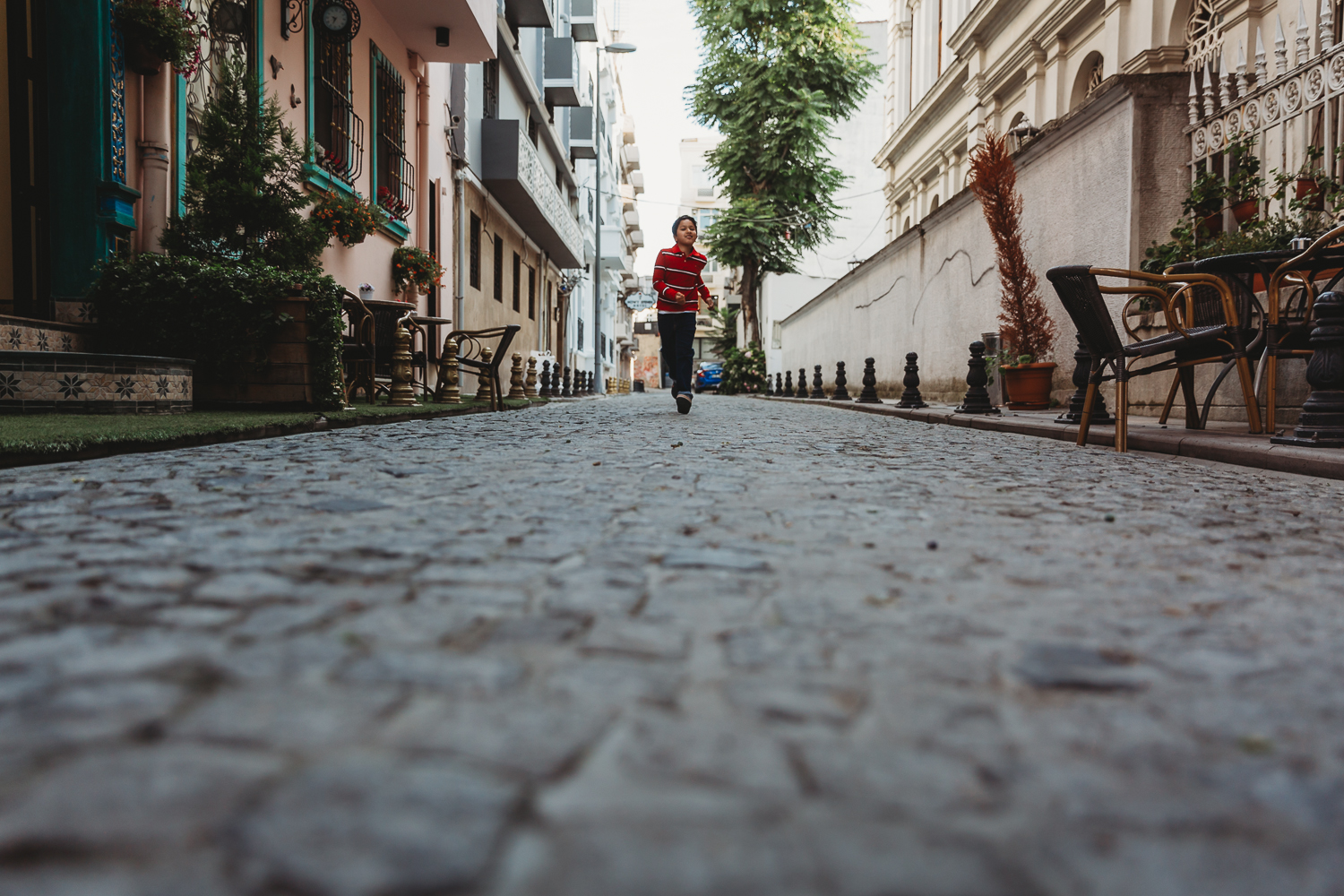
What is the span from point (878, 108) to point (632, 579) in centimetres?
3789

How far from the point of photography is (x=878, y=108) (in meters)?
35.8

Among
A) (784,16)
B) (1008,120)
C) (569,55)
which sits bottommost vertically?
(1008,120)

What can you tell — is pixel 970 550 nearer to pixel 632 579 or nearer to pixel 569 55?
pixel 632 579

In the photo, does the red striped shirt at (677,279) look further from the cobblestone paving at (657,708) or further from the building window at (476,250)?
the building window at (476,250)

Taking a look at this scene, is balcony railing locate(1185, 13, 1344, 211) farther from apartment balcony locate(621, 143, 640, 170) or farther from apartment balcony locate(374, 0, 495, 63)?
apartment balcony locate(621, 143, 640, 170)

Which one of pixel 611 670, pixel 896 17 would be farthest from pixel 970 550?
pixel 896 17

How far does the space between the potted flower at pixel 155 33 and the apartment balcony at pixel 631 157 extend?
4936 cm

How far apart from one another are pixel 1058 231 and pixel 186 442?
8504mm

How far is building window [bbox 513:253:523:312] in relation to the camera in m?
20.4

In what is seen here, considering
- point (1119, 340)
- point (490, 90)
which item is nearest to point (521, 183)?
point (490, 90)

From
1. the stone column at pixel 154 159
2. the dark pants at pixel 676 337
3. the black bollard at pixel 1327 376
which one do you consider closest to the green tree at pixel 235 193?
the stone column at pixel 154 159

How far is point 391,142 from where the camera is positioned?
1170cm

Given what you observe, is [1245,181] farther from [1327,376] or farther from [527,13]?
[527,13]

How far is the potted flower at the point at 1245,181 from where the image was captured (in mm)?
6230
